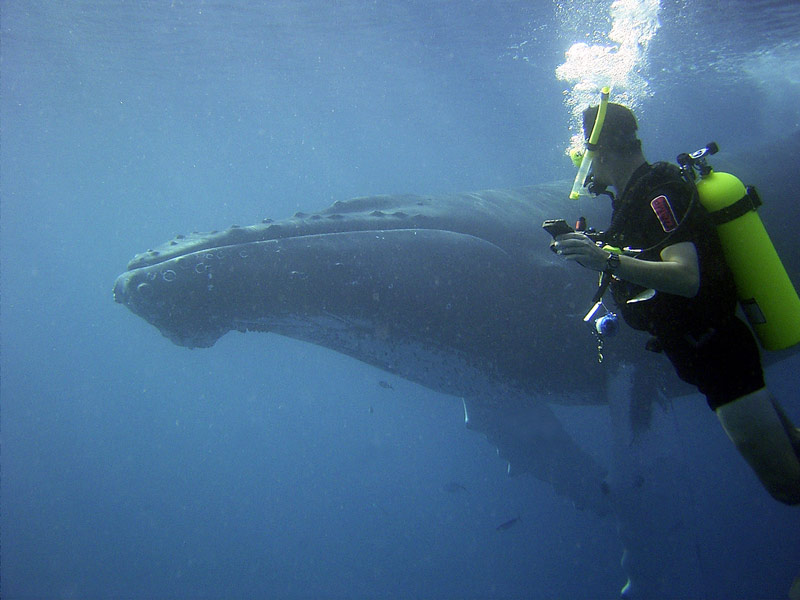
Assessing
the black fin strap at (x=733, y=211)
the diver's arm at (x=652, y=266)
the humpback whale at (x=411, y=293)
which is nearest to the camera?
the diver's arm at (x=652, y=266)

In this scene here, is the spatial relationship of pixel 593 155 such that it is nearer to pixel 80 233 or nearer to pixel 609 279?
pixel 609 279

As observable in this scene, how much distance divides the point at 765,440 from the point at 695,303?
35.6 inches

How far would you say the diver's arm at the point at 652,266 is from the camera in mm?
2498

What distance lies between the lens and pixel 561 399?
7.27 m

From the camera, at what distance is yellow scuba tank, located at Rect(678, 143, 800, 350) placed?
277cm

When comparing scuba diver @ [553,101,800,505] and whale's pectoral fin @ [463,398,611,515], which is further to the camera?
whale's pectoral fin @ [463,398,611,515]

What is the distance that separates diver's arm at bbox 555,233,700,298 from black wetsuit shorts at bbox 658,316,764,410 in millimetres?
417

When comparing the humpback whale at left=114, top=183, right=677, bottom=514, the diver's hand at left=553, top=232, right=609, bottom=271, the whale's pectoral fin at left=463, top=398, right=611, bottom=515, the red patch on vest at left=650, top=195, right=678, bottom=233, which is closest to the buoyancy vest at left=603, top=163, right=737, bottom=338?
the red patch on vest at left=650, top=195, right=678, bottom=233

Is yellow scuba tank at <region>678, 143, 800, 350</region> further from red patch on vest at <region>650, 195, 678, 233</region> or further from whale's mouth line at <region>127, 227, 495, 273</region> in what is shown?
whale's mouth line at <region>127, 227, 495, 273</region>

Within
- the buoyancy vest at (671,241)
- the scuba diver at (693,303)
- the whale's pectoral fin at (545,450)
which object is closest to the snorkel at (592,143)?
the scuba diver at (693,303)

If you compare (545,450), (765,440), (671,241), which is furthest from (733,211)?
(545,450)

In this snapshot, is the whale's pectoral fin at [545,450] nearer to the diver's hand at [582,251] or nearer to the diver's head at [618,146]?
the diver's head at [618,146]

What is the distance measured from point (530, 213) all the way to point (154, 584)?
3121 cm

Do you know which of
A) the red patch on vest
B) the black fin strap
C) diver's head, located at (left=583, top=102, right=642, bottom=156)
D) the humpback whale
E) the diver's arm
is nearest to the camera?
the diver's arm
